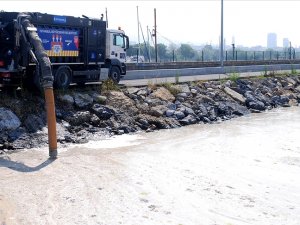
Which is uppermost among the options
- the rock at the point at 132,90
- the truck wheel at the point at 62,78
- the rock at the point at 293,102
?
the truck wheel at the point at 62,78

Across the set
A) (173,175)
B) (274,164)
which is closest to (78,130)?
(173,175)

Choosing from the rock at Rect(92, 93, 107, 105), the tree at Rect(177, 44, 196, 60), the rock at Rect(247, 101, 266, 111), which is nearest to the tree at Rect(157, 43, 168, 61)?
the tree at Rect(177, 44, 196, 60)

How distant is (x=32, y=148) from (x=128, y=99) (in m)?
6.16

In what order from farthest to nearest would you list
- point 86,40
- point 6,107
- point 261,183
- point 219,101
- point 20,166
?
point 219,101, point 86,40, point 6,107, point 20,166, point 261,183

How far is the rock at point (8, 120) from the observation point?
14.9 meters

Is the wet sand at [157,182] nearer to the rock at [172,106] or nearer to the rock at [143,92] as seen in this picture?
the rock at [172,106]

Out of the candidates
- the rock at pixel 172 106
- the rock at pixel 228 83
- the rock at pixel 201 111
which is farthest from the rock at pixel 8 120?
the rock at pixel 228 83

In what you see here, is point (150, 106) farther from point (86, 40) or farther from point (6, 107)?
point (6, 107)

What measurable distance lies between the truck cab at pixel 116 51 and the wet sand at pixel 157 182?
5969mm

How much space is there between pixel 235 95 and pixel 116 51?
7.28 meters

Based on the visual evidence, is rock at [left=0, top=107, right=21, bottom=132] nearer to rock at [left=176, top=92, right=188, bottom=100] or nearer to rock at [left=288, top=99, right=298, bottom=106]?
rock at [left=176, top=92, right=188, bottom=100]

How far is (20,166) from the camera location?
1239cm

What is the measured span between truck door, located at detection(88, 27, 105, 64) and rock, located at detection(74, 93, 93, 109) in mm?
2286

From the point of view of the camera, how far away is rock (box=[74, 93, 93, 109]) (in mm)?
17828
